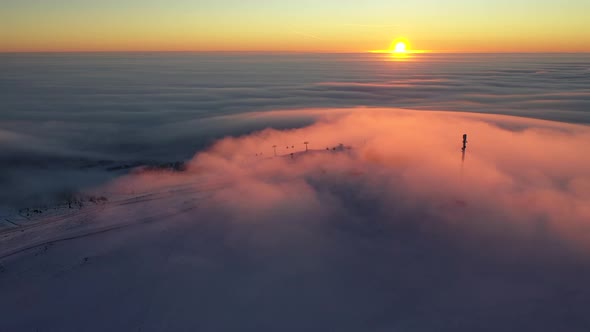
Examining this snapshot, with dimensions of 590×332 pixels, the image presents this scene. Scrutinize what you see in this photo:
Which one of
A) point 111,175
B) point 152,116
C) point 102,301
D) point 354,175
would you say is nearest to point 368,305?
point 102,301

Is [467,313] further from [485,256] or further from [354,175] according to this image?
[354,175]

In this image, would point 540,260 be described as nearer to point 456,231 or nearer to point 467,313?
point 456,231

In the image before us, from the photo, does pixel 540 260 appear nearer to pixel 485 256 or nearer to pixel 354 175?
pixel 485 256

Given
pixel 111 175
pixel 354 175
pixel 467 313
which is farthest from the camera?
pixel 111 175

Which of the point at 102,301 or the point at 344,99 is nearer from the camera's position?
the point at 102,301

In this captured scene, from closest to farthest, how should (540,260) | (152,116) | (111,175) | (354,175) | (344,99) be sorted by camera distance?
(540,260)
(354,175)
(111,175)
(152,116)
(344,99)

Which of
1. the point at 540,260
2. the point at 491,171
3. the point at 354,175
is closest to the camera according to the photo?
the point at 540,260

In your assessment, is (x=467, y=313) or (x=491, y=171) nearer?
(x=467, y=313)

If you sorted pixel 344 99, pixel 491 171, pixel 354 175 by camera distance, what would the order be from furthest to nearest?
pixel 344 99 < pixel 491 171 < pixel 354 175

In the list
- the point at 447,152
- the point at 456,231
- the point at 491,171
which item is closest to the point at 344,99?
the point at 447,152
